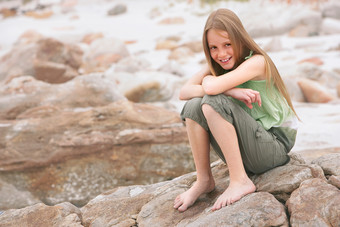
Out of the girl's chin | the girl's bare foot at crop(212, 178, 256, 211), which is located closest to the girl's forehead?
the girl's chin

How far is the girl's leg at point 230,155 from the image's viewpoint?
1.87 meters

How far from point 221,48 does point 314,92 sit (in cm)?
474

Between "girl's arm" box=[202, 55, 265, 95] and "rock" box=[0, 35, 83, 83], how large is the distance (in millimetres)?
6335

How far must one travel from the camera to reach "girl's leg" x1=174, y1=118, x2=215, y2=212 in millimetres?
1976

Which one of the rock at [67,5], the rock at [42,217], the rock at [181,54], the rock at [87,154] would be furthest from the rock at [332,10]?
the rock at [42,217]

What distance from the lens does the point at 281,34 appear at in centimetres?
1117

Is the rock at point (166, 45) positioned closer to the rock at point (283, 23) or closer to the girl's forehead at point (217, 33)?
the rock at point (283, 23)

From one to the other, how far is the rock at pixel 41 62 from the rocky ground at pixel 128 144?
0.02 meters

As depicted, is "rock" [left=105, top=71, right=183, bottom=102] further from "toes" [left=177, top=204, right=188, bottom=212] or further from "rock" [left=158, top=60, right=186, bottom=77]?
"toes" [left=177, top=204, right=188, bottom=212]

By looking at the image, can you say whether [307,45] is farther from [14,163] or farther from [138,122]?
[14,163]

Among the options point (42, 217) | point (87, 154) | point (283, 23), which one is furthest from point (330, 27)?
point (42, 217)

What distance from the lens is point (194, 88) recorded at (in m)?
2.10

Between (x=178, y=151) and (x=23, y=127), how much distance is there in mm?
1576

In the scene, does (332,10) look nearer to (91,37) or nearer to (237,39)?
(91,37)
